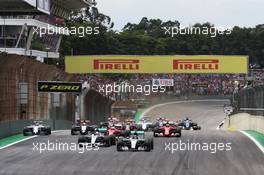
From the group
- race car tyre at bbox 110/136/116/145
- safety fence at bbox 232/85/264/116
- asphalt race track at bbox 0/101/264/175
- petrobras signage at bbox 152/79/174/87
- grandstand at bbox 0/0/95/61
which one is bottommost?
asphalt race track at bbox 0/101/264/175

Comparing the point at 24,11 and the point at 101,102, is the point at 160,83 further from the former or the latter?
the point at 24,11

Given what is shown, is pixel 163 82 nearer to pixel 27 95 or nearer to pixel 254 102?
pixel 254 102

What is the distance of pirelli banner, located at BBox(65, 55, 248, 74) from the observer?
62812mm

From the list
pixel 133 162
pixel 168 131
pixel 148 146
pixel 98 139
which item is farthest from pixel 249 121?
pixel 133 162

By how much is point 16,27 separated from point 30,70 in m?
41.6

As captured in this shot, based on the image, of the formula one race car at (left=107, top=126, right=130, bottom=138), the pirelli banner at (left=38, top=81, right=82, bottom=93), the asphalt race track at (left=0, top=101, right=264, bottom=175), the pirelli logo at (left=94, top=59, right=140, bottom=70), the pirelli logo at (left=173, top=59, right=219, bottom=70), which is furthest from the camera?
the pirelli logo at (left=173, top=59, right=219, bottom=70)

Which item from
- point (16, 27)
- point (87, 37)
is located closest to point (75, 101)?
point (16, 27)

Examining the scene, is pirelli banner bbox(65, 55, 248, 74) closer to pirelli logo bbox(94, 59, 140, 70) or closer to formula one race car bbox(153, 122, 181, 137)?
pirelli logo bbox(94, 59, 140, 70)

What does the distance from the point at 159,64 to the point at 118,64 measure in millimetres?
3823

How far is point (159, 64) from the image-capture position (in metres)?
63.7

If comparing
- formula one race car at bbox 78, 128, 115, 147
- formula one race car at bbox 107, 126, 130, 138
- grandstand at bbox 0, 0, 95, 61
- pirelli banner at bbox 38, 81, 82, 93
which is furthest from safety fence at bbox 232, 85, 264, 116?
grandstand at bbox 0, 0, 95, 61

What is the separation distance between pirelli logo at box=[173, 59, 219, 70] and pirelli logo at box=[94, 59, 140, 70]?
3.64 m

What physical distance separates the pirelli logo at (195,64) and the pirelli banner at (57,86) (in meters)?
21.8

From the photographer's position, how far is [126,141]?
22453 millimetres
